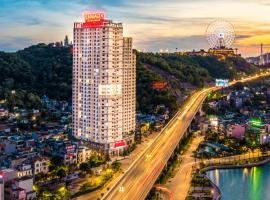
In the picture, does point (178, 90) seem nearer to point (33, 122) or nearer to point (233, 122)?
point (233, 122)

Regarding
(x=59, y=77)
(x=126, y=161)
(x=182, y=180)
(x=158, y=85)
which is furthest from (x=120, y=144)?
(x=59, y=77)

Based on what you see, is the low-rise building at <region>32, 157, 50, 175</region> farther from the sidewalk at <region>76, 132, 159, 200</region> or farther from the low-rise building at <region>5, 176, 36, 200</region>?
the sidewalk at <region>76, 132, 159, 200</region>

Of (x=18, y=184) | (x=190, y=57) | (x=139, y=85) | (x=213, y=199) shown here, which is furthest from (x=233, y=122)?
(x=190, y=57)

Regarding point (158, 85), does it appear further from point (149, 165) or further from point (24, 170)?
point (24, 170)

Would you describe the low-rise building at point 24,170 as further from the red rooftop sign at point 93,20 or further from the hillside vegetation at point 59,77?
the hillside vegetation at point 59,77

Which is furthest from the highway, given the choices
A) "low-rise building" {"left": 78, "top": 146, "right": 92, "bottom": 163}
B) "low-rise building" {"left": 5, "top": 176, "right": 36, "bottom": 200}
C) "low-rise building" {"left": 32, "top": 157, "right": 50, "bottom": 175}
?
"low-rise building" {"left": 32, "top": 157, "right": 50, "bottom": 175}

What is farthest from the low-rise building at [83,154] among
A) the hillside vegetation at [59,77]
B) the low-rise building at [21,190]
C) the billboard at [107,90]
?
the hillside vegetation at [59,77]
